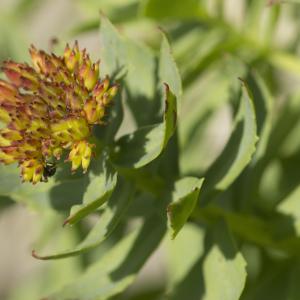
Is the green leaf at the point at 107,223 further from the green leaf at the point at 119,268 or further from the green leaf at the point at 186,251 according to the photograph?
the green leaf at the point at 186,251

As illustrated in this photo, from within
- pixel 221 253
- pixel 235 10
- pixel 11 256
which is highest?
pixel 221 253

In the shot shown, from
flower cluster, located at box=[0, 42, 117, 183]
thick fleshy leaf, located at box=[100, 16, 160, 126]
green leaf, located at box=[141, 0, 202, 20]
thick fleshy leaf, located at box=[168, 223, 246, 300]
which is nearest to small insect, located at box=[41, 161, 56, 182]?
flower cluster, located at box=[0, 42, 117, 183]

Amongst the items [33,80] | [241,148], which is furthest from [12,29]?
[241,148]

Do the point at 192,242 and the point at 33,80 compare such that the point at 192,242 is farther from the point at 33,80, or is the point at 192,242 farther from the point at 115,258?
the point at 33,80

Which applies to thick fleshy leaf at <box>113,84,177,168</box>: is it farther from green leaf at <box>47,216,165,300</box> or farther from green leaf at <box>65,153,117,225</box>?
green leaf at <box>47,216,165,300</box>

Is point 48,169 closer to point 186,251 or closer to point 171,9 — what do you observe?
point 186,251

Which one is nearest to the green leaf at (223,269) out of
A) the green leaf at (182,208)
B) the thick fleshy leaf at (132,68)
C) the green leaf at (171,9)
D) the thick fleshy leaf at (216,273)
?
the thick fleshy leaf at (216,273)
